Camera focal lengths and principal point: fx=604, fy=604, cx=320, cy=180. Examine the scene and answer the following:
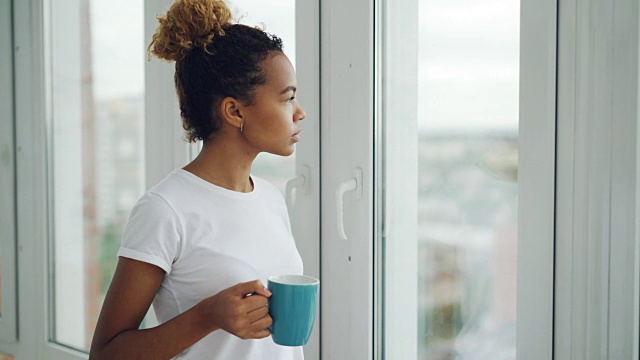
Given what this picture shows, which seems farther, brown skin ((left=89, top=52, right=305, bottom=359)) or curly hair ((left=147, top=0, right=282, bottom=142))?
curly hair ((left=147, top=0, right=282, bottom=142))

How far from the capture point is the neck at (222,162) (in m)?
0.96

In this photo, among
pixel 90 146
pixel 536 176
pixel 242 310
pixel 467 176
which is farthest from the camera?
pixel 90 146

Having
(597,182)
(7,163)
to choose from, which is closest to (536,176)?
(597,182)

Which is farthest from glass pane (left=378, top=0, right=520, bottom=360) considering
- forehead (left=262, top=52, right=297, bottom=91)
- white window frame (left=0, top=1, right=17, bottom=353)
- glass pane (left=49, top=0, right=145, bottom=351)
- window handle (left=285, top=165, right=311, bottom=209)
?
white window frame (left=0, top=1, right=17, bottom=353)

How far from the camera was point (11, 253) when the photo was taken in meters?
2.30

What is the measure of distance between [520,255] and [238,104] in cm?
56

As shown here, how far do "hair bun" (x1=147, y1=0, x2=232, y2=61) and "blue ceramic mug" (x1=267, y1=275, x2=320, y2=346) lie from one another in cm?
39

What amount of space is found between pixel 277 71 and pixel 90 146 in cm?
131

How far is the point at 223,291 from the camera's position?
814mm

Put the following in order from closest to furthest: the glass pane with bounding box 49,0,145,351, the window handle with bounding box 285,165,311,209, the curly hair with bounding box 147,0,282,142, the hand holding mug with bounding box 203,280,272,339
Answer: the hand holding mug with bounding box 203,280,272,339 → the curly hair with bounding box 147,0,282,142 → the window handle with bounding box 285,165,311,209 → the glass pane with bounding box 49,0,145,351

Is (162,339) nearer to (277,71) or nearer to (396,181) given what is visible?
(277,71)

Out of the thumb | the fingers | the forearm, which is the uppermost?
the thumb

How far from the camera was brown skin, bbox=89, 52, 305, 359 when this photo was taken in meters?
0.81

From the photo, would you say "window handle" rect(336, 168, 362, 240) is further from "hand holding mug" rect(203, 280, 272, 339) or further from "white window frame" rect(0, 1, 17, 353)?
"white window frame" rect(0, 1, 17, 353)
